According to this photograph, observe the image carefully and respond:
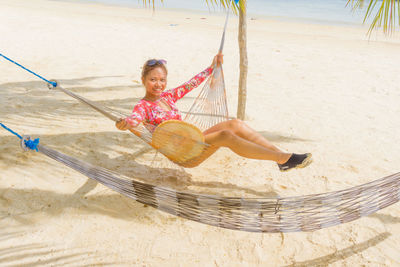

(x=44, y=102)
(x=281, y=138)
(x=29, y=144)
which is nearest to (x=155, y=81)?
(x=29, y=144)

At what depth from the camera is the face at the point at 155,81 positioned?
205 cm

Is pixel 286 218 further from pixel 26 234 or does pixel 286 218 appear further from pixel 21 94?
pixel 21 94

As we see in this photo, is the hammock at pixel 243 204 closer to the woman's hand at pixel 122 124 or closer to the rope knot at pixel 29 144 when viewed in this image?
the rope knot at pixel 29 144

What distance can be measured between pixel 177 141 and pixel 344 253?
99cm

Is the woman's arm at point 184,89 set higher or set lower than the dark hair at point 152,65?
lower

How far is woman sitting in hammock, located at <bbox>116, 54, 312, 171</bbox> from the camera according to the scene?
5.77ft

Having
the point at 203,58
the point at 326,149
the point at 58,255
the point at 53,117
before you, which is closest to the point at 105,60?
the point at 203,58

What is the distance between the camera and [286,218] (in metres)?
1.43

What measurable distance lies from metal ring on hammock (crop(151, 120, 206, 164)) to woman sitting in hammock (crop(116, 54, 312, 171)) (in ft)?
0.24

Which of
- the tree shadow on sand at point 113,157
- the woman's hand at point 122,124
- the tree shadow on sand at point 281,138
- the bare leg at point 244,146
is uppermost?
the woman's hand at point 122,124

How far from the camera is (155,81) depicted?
2.07 metres

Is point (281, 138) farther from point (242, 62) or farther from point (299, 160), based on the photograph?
point (299, 160)

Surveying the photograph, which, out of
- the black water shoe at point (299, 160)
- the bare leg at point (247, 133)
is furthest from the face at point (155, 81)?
the black water shoe at point (299, 160)

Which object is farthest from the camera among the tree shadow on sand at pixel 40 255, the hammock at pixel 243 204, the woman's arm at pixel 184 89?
the woman's arm at pixel 184 89
